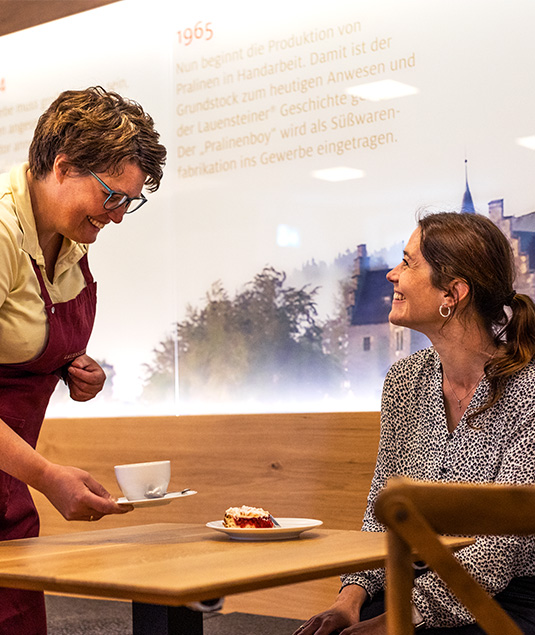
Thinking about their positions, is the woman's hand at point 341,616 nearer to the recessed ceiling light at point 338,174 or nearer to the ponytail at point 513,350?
the ponytail at point 513,350

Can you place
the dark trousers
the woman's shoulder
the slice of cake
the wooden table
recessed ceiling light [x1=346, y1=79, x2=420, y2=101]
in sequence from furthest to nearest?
recessed ceiling light [x1=346, y1=79, x2=420, y2=101] → the woman's shoulder → the dark trousers → the slice of cake → the wooden table

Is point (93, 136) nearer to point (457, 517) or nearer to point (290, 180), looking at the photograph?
point (457, 517)

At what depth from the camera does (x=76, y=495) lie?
4.69 ft

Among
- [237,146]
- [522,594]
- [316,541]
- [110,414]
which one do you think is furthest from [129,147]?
[110,414]

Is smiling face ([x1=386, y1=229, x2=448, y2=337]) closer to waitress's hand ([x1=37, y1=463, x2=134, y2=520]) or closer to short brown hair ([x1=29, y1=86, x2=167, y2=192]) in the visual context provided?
short brown hair ([x1=29, y1=86, x2=167, y2=192])

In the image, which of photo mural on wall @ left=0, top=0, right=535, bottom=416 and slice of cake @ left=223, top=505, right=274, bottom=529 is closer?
slice of cake @ left=223, top=505, right=274, bottom=529

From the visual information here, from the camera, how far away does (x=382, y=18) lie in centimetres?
294

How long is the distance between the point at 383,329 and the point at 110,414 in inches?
51.3

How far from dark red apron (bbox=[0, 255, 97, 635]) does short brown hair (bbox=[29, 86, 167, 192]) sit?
24 cm

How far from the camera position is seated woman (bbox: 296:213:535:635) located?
5.58ft

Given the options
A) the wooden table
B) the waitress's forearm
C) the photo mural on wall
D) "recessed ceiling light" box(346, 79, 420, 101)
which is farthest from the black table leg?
"recessed ceiling light" box(346, 79, 420, 101)

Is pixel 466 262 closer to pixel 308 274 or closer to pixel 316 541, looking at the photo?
pixel 316 541

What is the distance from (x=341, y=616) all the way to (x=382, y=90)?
5.79 ft

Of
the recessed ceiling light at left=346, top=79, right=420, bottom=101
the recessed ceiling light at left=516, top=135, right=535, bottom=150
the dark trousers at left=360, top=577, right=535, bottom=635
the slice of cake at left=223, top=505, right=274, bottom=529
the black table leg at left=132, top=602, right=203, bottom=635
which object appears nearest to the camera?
the black table leg at left=132, top=602, right=203, bottom=635
